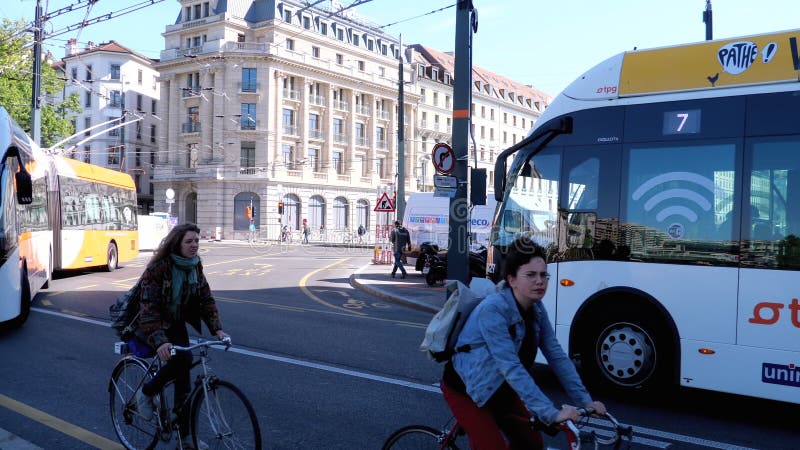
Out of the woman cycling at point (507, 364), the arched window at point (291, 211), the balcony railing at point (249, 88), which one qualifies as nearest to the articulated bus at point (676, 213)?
the woman cycling at point (507, 364)

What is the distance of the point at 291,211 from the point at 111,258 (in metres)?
38.8

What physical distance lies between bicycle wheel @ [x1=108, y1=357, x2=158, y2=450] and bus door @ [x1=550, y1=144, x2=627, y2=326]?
4.22 meters

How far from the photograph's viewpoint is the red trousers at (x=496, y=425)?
304 centimetres

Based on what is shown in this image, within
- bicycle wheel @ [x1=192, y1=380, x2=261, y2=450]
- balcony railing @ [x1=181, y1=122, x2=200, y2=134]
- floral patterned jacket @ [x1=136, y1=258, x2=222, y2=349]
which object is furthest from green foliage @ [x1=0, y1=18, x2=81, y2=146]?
bicycle wheel @ [x1=192, y1=380, x2=261, y2=450]

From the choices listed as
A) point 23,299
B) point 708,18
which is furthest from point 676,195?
point 708,18

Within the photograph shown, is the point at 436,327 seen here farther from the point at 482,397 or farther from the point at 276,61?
the point at 276,61

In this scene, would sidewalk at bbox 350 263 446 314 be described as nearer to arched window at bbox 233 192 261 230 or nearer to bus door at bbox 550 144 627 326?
bus door at bbox 550 144 627 326

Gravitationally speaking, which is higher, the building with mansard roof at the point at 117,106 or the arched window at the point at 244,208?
the building with mansard roof at the point at 117,106

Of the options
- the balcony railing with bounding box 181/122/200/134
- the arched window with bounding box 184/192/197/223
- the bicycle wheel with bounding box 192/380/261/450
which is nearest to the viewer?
the bicycle wheel with bounding box 192/380/261/450

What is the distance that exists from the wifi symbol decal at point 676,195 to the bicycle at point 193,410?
172 inches

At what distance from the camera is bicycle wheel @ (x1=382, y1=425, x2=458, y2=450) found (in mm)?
3340

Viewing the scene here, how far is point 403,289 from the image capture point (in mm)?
17703

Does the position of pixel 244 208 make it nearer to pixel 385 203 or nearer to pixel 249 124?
pixel 249 124

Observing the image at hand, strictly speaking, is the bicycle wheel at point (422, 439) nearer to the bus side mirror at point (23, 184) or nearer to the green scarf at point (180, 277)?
the green scarf at point (180, 277)
